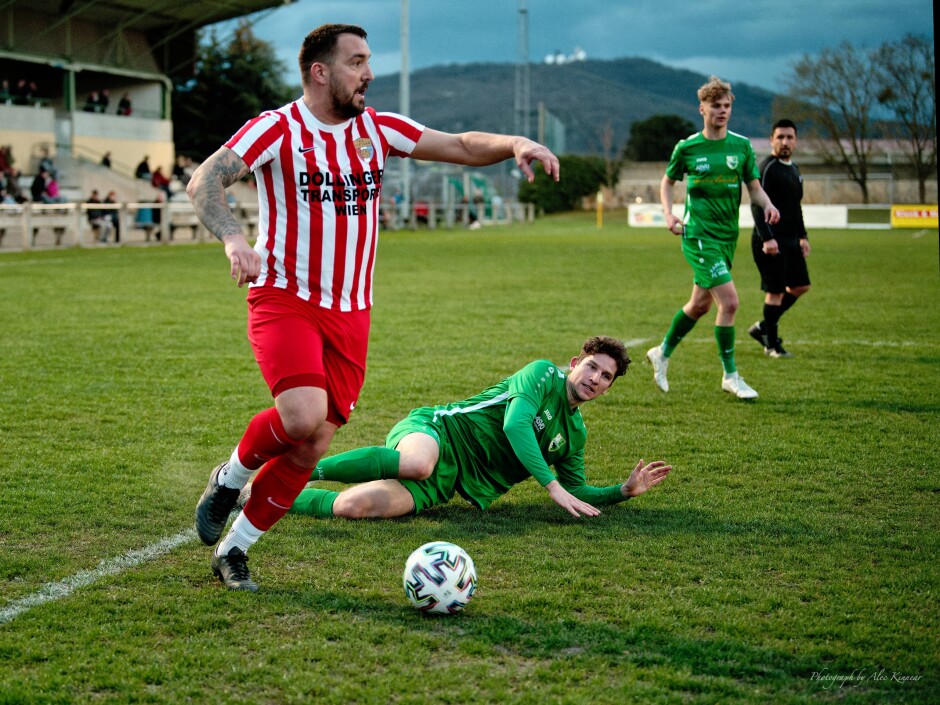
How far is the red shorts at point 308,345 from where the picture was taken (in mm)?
3850

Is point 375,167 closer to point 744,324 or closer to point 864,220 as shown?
point 744,324

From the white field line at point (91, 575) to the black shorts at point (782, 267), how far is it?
6718mm

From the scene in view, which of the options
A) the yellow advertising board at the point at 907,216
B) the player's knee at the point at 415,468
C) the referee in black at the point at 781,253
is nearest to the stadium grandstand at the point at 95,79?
the yellow advertising board at the point at 907,216

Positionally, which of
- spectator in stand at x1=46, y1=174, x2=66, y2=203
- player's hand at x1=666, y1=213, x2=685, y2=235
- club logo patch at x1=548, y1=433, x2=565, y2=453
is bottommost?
club logo patch at x1=548, y1=433, x2=565, y2=453

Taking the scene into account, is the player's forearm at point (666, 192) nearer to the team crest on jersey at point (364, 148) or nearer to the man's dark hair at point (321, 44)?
the team crest on jersey at point (364, 148)

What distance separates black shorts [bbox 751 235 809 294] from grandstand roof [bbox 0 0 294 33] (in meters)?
34.3

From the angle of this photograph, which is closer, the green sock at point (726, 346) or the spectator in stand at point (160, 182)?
the green sock at point (726, 346)

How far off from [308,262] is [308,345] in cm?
33

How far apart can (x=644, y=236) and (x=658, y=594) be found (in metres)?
32.0

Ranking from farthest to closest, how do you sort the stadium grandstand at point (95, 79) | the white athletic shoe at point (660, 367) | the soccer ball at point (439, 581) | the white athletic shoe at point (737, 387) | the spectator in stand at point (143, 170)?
the spectator in stand at point (143, 170) → the stadium grandstand at point (95, 79) → the white athletic shoe at point (660, 367) → the white athletic shoe at point (737, 387) → the soccer ball at point (439, 581)

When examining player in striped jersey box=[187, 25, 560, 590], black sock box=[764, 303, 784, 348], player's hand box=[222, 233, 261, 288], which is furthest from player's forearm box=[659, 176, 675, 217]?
player's hand box=[222, 233, 261, 288]

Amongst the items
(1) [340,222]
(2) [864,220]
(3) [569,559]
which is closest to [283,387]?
(1) [340,222]

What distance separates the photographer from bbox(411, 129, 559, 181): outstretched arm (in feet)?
13.0

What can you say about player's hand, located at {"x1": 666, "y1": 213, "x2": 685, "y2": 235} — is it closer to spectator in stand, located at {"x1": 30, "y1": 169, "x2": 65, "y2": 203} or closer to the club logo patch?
the club logo patch
